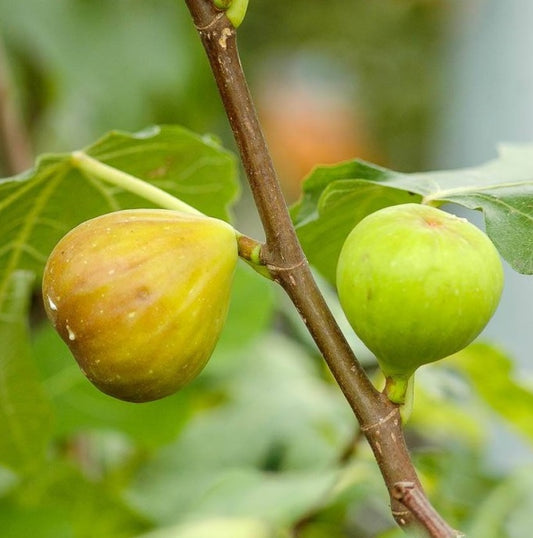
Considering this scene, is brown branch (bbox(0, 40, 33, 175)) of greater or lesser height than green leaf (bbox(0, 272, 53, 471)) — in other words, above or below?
above

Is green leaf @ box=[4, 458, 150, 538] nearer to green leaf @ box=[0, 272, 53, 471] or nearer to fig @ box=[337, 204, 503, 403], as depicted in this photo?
green leaf @ box=[0, 272, 53, 471]

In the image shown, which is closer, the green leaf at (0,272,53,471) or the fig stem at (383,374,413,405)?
the fig stem at (383,374,413,405)

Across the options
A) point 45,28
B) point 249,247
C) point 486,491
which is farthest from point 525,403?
point 45,28

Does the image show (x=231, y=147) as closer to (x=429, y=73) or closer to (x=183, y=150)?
(x=429, y=73)

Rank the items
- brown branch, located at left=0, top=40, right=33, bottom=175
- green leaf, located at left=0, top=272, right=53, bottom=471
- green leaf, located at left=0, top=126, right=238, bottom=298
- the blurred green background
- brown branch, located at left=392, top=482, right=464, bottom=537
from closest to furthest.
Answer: brown branch, located at left=392, top=482, right=464, bottom=537 → green leaf, located at left=0, top=126, right=238, bottom=298 → green leaf, located at left=0, top=272, right=53, bottom=471 → the blurred green background → brown branch, located at left=0, top=40, right=33, bottom=175

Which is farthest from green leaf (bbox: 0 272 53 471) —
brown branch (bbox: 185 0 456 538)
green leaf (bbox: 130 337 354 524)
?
brown branch (bbox: 185 0 456 538)

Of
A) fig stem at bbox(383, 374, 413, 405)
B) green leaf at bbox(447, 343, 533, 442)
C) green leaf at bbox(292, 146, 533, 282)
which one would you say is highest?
green leaf at bbox(292, 146, 533, 282)
